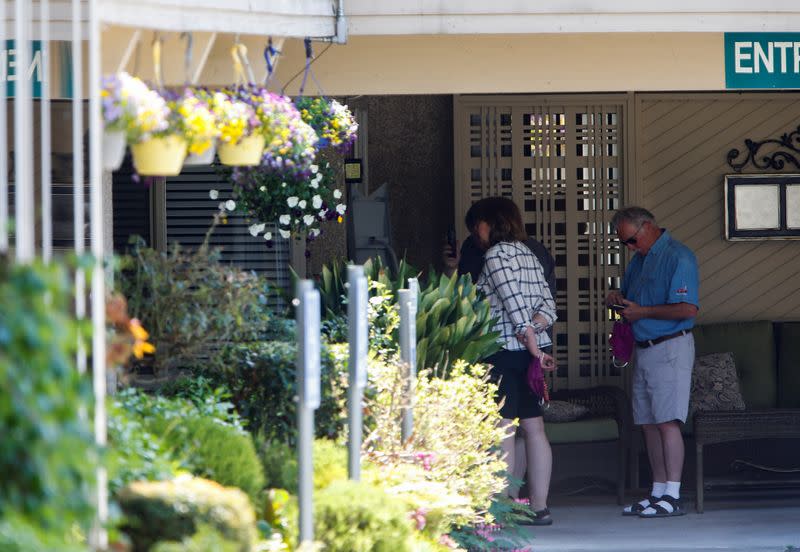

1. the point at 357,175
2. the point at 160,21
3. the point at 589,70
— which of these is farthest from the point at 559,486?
the point at 160,21

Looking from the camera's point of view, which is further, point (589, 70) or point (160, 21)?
point (589, 70)

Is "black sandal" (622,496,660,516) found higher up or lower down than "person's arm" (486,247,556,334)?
lower down

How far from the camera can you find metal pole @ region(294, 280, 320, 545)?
145 inches

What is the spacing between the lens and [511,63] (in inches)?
263

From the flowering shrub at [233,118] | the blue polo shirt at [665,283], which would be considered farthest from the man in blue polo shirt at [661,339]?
A: the flowering shrub at [233,118]

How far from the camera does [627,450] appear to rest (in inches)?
339

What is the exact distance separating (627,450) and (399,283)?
113 inches

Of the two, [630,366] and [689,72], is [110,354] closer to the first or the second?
[689,72]

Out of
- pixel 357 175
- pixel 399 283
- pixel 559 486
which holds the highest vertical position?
pixel 357 175

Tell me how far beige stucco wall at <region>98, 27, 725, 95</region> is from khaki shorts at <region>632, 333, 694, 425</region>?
5.32 ft

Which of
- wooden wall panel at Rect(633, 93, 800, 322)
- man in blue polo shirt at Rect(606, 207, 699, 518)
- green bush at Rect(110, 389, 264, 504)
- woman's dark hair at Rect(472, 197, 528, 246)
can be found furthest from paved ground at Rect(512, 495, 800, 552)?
green bush at Rect(110, 389, 264, 504)

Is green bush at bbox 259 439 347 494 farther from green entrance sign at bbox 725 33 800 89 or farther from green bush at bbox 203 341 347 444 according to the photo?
green entrance sign at bbox 725 33 800 89

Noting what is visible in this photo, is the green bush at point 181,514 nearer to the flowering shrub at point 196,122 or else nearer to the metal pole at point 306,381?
the metal pole at point 306,381

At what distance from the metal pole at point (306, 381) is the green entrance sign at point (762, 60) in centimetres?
360
